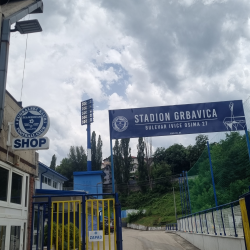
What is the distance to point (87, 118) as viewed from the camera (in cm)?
6100

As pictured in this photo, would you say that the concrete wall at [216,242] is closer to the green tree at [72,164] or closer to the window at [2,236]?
the window at [2,236]

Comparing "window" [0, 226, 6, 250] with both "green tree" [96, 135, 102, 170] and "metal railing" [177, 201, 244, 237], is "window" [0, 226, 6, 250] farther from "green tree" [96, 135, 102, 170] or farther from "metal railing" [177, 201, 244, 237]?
"green tree" [96, 135, 102, 170]

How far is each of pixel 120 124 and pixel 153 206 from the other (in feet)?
144

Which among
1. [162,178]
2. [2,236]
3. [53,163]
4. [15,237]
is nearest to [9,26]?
[2,236]

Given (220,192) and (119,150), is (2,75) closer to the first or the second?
(220,192)

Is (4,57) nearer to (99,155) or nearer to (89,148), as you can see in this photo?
(89,148)

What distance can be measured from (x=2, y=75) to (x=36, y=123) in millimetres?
1419

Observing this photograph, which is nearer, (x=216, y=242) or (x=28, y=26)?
(x=28, y=26)

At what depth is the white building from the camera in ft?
88.4

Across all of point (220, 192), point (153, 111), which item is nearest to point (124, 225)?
point (220, 192)

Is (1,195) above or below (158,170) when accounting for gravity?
below

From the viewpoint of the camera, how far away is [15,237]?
7.76 m

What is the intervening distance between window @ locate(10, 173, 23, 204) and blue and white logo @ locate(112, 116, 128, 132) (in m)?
4.89

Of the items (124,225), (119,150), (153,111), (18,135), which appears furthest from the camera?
(119,150)
